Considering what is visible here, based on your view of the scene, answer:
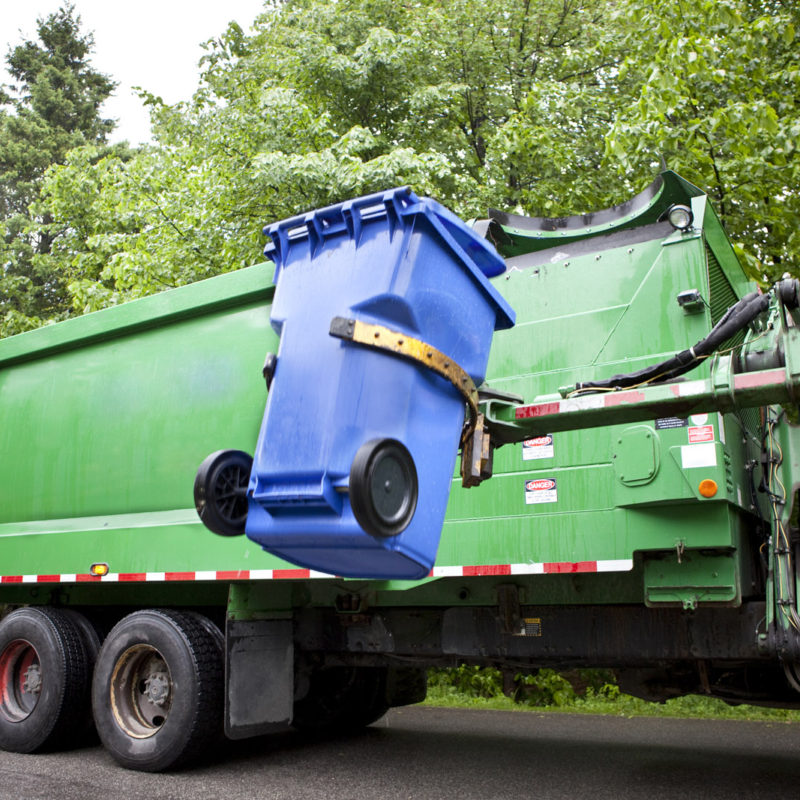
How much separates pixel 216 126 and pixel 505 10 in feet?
13.1

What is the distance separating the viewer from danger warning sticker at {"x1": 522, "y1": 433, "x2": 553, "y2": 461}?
4.16m

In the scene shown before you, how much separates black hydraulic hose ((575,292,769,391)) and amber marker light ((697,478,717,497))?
29.1 inches

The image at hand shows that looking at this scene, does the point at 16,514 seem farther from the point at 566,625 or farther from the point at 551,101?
the point at 551,101

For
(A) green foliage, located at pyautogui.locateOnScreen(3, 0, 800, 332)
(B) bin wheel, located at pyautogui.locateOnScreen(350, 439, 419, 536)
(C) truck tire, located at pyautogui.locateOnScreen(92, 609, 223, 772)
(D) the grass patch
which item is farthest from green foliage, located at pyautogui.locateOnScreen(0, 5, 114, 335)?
(B) bin wheel, located at pyautogui.locateOnScreen(350, 439, 419, 536)

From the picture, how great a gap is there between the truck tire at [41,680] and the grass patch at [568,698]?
128 inches

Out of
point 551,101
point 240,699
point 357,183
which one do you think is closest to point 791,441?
point 240,699

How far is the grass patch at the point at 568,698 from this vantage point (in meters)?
7.09

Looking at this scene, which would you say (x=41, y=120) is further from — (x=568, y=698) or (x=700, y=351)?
(x=700, y=351)

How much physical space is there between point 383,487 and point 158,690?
126 inches

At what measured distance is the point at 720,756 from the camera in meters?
5.24

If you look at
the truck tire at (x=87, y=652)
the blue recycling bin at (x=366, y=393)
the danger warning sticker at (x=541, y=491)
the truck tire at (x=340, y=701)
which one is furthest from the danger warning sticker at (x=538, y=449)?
the truck tire at (x=87, y=652)

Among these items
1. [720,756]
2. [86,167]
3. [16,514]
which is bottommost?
[720,756]

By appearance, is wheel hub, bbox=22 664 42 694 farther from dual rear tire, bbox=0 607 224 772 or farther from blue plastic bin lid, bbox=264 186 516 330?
blue plastic bin lid, bbox=264 186 516 330

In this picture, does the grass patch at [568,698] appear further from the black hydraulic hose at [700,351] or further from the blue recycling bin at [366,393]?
the blue recycling bin at [366,393]
